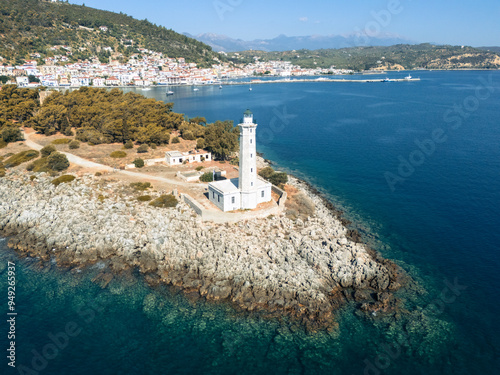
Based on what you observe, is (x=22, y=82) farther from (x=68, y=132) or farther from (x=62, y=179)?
(x=62, y=179)

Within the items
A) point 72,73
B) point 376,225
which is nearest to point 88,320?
point 376,225

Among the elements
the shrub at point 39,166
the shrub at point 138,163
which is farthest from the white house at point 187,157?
the shrub at point 39,166

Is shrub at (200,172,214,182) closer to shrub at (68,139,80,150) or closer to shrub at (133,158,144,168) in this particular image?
shrub at (133,158,144,168)

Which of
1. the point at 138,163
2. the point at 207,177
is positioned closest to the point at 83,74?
the point at 138,163

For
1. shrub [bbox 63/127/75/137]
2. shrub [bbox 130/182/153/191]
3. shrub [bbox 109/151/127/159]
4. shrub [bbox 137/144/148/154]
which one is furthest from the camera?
shrub [bbox 63/127/75/137]

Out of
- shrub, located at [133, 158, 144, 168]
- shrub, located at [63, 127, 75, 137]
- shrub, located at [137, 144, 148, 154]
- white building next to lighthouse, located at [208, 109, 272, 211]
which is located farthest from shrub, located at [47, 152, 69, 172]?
white building next to lighthouse, located at [208, 109, 272, 211]

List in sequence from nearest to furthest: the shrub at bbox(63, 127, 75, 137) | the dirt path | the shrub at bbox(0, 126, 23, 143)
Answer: the dirt path, the shrub at bbox(0, 126, 23, 143), the shrub at bbox(63, 127, 75, 137)
